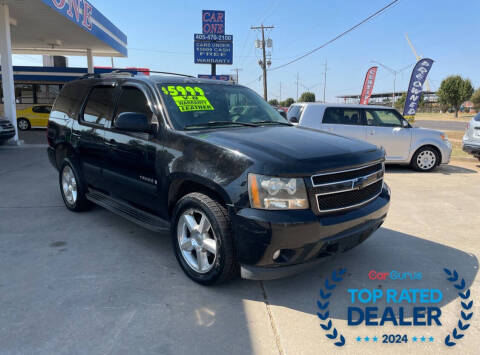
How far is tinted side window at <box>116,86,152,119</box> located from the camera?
387cm

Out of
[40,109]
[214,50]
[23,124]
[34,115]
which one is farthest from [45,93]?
[214,50]

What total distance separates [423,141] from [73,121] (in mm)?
8257

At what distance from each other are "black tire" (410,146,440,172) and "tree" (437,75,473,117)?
6429 centimetres

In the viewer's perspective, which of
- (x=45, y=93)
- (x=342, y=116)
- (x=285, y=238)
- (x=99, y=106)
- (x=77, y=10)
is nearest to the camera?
(x=285, y=238)

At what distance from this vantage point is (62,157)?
5.41 metres

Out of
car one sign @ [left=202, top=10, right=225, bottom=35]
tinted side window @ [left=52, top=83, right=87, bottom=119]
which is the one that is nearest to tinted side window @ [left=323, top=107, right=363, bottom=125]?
tinted side window @ [left=52, top=83, right=87, bottom=119]

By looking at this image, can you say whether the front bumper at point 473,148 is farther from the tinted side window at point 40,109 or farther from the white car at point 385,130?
the tinted side window at point 40,109

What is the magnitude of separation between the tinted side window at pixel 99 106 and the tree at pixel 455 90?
7188 centimetres

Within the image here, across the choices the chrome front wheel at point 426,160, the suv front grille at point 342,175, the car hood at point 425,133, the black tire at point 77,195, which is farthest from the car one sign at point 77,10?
the suv front grille at point 342,175

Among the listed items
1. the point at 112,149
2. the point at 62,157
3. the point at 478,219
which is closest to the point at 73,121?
the point at 62,157

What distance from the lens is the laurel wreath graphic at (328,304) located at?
2578 mm

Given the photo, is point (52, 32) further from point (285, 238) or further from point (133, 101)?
point (285, 238)

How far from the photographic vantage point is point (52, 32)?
61.0 ft

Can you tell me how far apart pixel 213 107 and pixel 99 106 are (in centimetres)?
160
